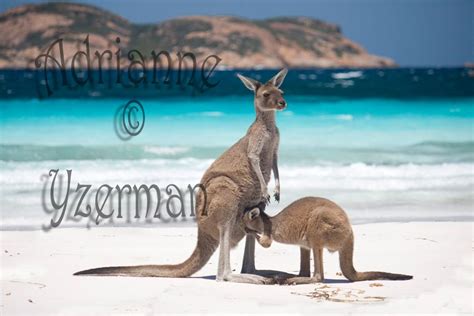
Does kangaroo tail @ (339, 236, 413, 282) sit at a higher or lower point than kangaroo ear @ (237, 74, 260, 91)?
lower

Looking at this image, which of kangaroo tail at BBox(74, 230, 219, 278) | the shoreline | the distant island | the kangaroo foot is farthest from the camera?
the distant island

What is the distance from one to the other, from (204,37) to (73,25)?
22.1m

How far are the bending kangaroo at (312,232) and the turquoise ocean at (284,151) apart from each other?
11.4ft

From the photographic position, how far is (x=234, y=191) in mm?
6176

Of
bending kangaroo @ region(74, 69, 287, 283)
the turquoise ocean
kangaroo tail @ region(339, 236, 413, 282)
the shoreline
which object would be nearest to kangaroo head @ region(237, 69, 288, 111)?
bending kangaroo @ region(74, 69, 287, 283)

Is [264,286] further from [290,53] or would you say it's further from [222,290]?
[290,53]

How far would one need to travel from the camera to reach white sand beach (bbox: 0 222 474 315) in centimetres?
557

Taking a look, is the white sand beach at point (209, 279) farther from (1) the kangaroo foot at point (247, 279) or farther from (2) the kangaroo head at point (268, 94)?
(2) the kangaroo head at point (268, 94)

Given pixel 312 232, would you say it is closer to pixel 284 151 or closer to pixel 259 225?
pixel 259 225

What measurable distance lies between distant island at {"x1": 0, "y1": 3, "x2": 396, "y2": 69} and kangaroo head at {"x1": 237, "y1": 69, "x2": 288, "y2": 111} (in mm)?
28311

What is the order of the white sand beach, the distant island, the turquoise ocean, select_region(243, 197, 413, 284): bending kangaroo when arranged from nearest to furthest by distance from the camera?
the white sand beach → select_region(243, 197, 413, 284): bending kangaroo → the turquoise ocean → the distant island

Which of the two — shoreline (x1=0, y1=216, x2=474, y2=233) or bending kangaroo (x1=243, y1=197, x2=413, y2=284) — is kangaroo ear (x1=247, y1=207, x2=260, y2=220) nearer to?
bending kangaroo (x1=243, y1=197, x2=413, y2=284)

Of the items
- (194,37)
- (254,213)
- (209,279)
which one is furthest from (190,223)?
(194,37)

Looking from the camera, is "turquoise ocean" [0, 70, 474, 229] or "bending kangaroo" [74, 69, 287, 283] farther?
"turquoise ocean" [0, 70, 474, 229]
